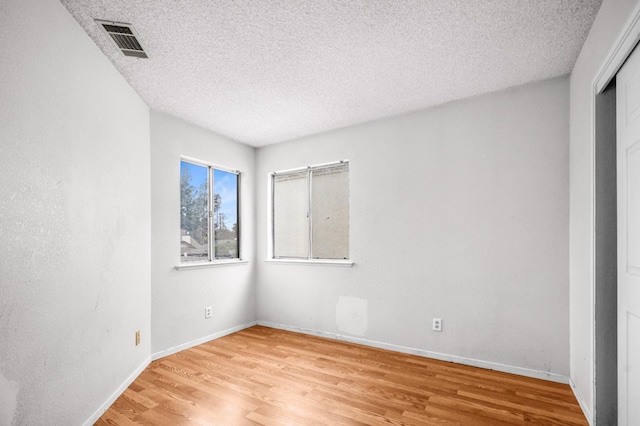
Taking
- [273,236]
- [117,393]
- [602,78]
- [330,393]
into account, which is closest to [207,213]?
[273,236]

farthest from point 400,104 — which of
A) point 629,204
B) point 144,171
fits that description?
point 144,171

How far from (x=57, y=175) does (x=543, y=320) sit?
3725 millimetres

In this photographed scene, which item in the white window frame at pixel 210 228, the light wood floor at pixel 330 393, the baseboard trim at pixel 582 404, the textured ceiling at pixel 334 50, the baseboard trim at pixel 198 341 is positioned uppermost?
the textured ceiling at pixel 334 50

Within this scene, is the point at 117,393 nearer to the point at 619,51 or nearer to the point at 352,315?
the point at 352,315

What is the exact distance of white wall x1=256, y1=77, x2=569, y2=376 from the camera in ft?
9.12

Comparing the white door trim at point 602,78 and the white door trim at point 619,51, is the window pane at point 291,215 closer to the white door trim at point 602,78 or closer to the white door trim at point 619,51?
the white door trim at point 602,78

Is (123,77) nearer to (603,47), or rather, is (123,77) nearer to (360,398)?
(360,398)

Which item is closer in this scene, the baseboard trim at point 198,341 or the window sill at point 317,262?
the baseboard trim at point 198,341

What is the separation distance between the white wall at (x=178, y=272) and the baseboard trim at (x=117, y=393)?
27cm

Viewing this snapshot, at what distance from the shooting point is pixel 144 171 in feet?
10.4

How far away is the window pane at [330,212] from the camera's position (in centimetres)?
409

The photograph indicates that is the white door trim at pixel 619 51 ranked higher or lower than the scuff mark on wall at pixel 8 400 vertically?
higher

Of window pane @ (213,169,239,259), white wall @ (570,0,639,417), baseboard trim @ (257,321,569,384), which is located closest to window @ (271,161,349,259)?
window pane @ (213,169,239,259)

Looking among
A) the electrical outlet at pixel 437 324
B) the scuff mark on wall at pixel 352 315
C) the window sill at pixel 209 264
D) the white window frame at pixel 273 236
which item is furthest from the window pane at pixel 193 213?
the electrical outlet at pixel 437 324
